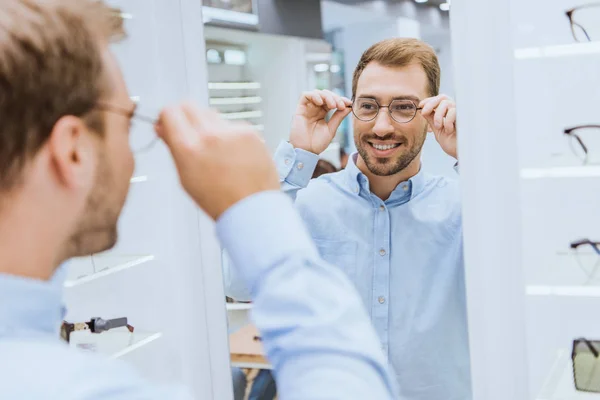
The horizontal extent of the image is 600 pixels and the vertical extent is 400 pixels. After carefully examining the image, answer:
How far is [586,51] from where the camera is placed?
3.92 ft

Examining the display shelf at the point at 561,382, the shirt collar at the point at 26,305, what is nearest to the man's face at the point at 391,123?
the display shelf at the point at 561,382

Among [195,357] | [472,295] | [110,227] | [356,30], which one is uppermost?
[356,30]

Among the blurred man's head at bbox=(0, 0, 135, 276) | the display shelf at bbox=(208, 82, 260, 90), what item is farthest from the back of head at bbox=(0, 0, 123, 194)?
the display shelf at bbox=(208, 82, 260, 90)

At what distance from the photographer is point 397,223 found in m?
1.60

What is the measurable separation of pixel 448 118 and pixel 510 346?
455 millimetres

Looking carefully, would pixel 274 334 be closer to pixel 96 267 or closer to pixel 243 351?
pixel 243 351

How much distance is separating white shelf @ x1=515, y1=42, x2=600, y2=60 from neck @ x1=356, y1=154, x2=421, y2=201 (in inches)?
17.4

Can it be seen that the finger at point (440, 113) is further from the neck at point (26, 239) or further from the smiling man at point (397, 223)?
the neck at point (26, 239)

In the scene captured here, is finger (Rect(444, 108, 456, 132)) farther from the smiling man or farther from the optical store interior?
the smiling man

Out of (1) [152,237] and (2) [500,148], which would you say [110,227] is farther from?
(1) [152,237]

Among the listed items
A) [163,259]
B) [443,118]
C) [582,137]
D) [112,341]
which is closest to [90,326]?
[112,341]

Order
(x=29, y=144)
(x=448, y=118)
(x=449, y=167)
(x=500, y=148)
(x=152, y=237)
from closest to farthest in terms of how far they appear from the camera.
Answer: (x=29, y=144), (x=500, y=148), (x=448, y=118), (x=449, y=167), (x=152, y=237)

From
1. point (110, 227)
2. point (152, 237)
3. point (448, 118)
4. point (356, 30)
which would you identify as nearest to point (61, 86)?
point (110, 227)

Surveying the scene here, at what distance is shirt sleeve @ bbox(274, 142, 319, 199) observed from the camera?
1.54 m
